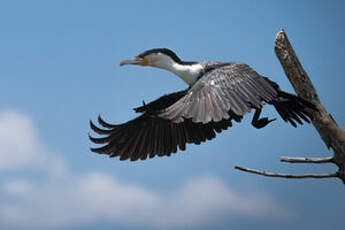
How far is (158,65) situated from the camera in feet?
19.0

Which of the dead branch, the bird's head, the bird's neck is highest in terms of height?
the bird's head

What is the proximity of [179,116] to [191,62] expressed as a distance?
1233 millimetres

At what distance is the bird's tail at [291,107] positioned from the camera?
5.15 metres

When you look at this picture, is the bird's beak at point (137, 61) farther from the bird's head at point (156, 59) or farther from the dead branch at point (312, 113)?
the dead branch at point (312, 113)

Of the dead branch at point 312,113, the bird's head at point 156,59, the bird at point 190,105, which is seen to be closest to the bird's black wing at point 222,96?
the bird at point 190,105

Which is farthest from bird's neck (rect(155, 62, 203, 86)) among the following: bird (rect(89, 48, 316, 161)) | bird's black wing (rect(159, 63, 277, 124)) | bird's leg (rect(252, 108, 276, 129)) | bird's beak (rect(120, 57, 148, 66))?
bird's leg (rect(252, 108, 276, 129))

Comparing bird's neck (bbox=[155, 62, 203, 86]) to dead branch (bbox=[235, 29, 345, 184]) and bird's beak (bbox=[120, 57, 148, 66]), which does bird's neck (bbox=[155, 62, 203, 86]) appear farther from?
dead branch (bbox=[235, 29, 345, 184])

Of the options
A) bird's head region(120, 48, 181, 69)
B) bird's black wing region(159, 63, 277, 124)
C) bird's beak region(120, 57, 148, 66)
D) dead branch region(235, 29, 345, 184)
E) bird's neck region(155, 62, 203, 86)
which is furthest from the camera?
bird's beak region(120, 57, 148, 66)

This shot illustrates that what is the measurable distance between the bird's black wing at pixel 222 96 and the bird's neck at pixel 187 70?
1.37ft

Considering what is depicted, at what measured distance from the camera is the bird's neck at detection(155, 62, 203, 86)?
5453 millimetres

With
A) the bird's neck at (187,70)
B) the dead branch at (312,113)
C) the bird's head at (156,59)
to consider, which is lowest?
the dead branch at (312,113)

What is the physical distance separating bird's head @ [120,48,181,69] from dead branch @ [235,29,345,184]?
1.07 meters

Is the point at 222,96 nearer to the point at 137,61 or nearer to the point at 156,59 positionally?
the point at 156,59

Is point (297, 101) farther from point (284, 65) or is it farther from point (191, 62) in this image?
point (191, 62)
